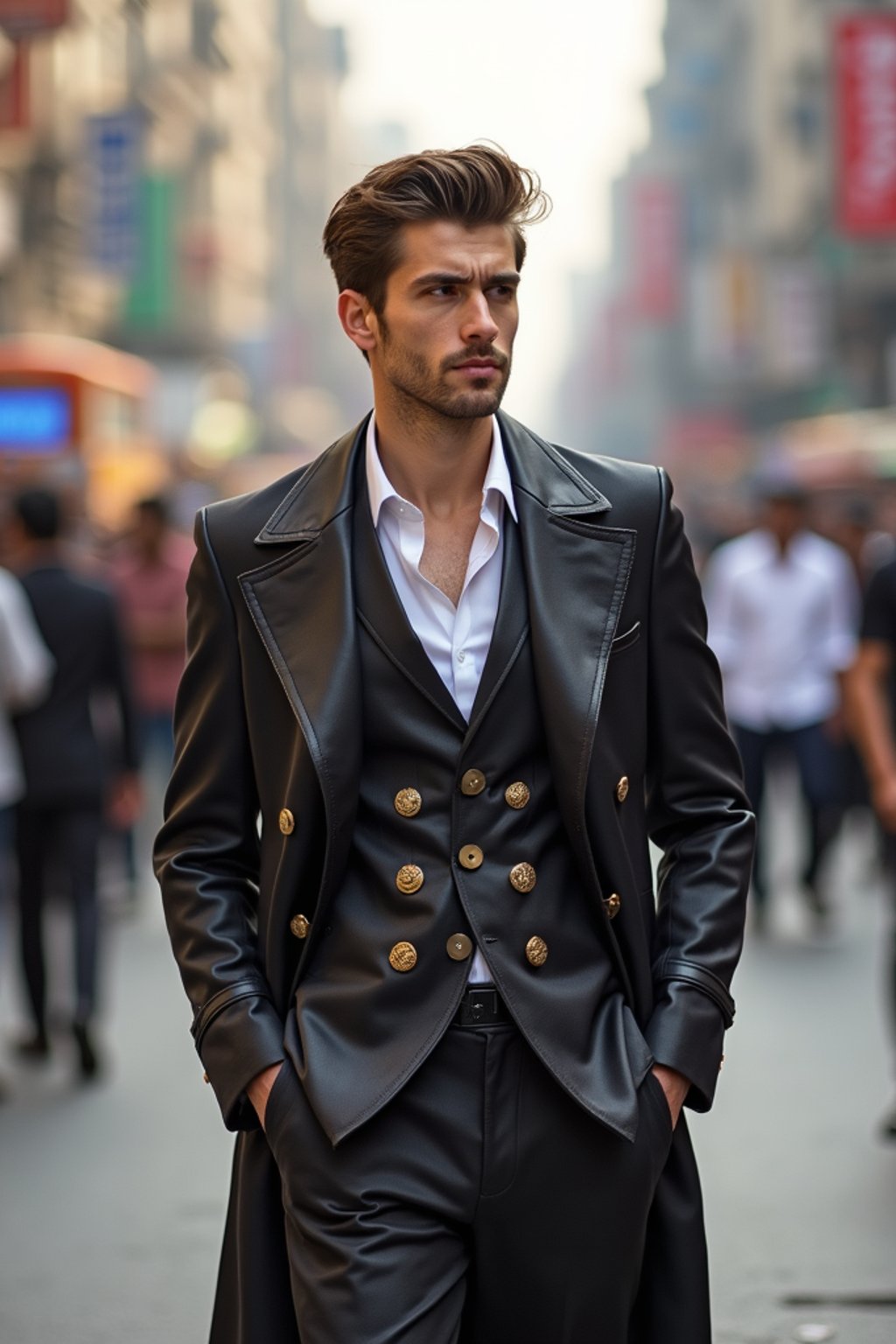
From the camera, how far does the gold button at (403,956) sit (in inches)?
106

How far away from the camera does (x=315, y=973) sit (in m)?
2.83

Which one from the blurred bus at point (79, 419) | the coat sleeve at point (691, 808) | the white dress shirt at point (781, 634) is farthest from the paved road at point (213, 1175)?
the blurred bus at point (79, 419)

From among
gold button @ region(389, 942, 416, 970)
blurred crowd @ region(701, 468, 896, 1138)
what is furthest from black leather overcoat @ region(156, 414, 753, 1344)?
blurred crowd @ region(701, 468, 896, 1138)

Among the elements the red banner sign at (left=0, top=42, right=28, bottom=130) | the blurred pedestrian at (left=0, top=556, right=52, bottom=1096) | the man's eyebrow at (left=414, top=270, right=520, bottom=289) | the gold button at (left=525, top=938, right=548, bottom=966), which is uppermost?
the red banner sign at (left=0, top=42, right=28, bottom=130)

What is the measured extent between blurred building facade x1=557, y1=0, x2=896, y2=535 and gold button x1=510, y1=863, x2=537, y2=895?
20.7 m

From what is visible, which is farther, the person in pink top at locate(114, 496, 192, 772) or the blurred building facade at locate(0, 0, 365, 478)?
the blurred building facade at locate(0, 0, 365, 478)

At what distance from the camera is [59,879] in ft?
26.5

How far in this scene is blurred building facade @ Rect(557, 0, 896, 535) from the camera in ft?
75.9

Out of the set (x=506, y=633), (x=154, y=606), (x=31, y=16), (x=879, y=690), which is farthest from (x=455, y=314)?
(x=31, y=16)

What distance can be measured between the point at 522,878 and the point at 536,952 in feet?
0.31

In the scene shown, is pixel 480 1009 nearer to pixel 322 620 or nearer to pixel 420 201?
pixel 322 620

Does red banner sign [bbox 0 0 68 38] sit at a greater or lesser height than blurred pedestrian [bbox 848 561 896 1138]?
greater

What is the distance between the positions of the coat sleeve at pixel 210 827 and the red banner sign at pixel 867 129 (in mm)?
20511

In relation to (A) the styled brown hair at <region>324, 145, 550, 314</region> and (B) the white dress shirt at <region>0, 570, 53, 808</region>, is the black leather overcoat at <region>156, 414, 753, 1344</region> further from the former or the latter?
(B) the white dress shirt at <region>0, 570, 53, 808</region>
